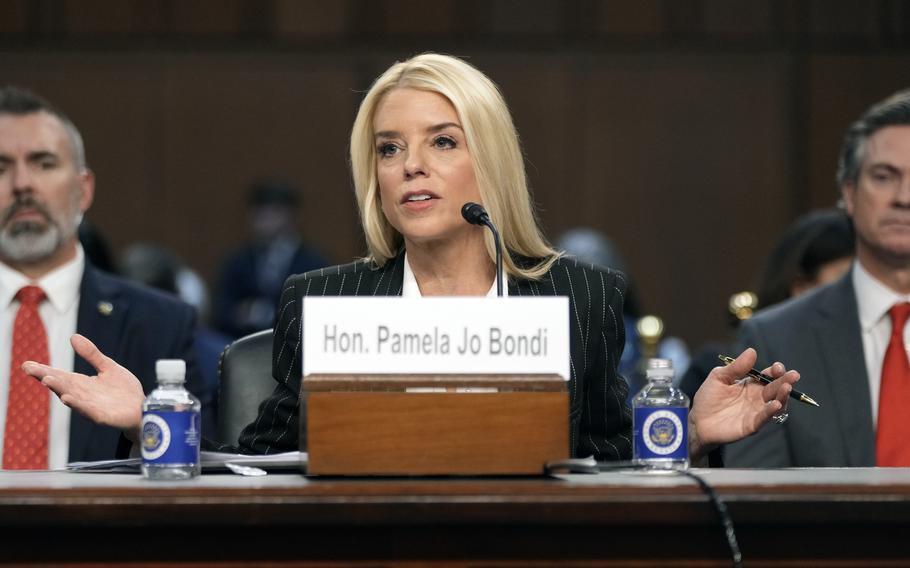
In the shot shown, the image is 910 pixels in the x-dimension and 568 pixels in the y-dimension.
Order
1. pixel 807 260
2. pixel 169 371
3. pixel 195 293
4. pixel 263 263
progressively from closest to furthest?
pixel 169 371 → pixel 807 260 → pixel 195 293 → pixel 263 263

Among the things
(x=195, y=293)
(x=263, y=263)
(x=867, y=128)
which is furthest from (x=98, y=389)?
(x=263, y=263)

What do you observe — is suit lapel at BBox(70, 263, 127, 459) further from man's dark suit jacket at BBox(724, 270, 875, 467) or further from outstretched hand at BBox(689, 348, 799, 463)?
outstretched hand at BBox(689, 348, 799, 463)

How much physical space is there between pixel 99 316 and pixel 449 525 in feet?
7.56

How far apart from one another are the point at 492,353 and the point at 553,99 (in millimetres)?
6825

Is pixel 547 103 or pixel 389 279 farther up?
pixel 547 103

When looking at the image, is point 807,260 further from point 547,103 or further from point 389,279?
point 547,103

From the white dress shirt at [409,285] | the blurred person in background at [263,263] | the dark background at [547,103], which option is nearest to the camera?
the white dress shirt at [409,285]

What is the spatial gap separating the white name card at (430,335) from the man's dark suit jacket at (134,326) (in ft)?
6.01

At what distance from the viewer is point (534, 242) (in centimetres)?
334

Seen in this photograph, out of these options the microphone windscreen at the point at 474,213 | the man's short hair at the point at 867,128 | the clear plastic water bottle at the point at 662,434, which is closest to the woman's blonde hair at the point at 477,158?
the microphone windscreen at the point at 474,213

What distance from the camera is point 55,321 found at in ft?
13.8

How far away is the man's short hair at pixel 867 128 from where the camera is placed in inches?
165

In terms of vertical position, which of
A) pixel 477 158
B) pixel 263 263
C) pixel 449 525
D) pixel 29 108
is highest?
pixel 263 263

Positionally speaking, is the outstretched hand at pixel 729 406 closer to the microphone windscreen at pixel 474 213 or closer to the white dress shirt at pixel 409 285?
the microphone windscreen at pixel 474 213
